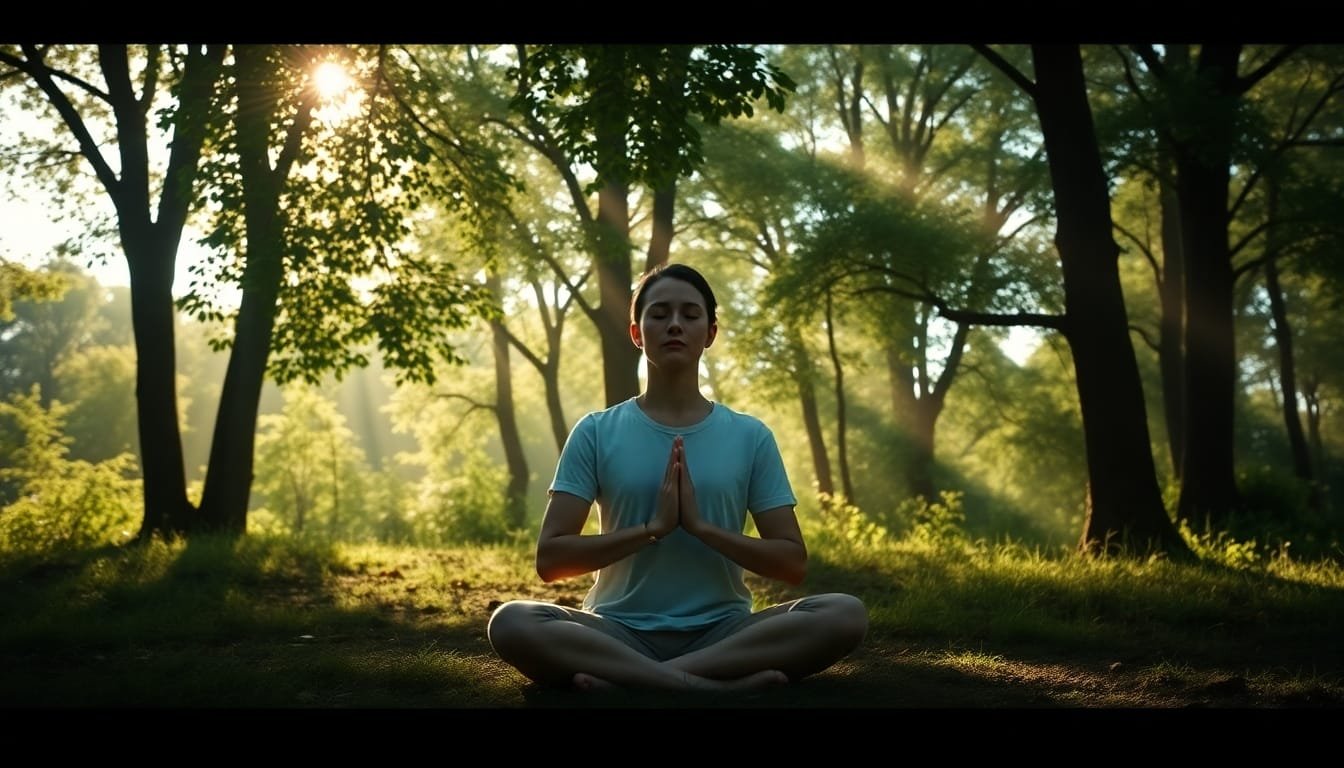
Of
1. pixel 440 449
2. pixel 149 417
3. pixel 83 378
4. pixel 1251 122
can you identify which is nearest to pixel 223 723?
pixel 149 417

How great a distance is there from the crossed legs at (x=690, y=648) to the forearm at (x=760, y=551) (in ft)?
0.63

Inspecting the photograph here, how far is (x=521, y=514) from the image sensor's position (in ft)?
83.8

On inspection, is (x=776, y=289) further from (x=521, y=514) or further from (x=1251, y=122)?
(x=521, y=514)

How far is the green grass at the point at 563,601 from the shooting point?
495 cm

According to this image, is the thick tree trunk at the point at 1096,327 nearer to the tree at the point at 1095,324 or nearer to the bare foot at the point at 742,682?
the tree at the point at 1095,324

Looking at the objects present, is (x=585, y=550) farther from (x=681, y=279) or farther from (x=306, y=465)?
(x=306, y=465)

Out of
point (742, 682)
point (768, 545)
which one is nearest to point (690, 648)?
point (742, 682)

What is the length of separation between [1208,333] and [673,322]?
12.8 meters

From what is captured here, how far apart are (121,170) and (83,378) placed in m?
44.0

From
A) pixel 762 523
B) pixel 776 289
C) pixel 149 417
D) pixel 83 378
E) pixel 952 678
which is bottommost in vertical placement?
pixel 952 678

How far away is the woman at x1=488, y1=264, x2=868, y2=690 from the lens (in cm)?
442

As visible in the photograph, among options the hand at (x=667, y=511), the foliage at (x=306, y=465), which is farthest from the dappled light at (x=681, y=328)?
the foliage at (x=306, y=465)

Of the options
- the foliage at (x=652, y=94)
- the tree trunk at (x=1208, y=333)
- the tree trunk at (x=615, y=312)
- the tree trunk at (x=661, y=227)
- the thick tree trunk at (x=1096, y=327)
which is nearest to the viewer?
the foliage at (x=652, y=94)

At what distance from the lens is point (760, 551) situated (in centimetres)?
441
